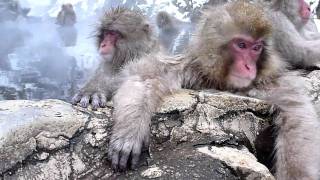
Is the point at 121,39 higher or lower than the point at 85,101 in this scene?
higher

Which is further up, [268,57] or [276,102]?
[268,57]

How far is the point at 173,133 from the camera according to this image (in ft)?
8.92

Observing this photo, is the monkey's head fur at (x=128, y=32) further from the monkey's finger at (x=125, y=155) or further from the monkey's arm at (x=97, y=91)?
the monkey's finger at (x=125, y=155)

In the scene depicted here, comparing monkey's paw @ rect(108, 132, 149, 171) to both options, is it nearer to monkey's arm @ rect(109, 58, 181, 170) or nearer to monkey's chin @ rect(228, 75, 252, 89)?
monkey's arm @ rect(109, 58, 181, 170)

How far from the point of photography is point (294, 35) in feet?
15.3

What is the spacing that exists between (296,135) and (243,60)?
63 cm

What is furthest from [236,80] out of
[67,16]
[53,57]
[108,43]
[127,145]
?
[67,16]

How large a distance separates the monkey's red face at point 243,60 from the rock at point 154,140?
30 centimetres

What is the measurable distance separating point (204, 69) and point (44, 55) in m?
11.3

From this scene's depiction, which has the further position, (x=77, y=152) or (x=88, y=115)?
(x=88, y=115)

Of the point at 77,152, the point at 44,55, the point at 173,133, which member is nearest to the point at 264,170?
the point at 173,133

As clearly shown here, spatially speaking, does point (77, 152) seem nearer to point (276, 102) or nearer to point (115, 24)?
point (276, 102)

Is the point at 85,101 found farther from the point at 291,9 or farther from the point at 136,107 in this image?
the point at 291,9

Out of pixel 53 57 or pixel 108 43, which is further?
pixel 53 57
